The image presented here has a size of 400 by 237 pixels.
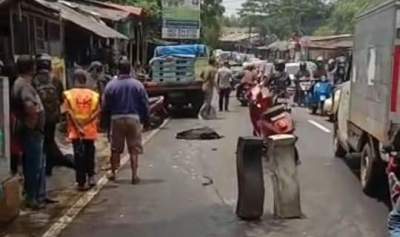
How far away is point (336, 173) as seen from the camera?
12.7 meters

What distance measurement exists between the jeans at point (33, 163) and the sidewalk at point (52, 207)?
0.25 meters

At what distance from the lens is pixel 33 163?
9.28 meters

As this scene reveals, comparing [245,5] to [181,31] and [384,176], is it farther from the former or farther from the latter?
[384,176]

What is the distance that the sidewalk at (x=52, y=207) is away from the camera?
8297 millimetres

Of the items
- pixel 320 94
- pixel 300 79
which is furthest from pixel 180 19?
pixel 320 94

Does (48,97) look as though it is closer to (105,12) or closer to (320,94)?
(105,12)

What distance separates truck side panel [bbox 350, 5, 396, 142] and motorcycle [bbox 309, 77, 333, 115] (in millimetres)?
13047

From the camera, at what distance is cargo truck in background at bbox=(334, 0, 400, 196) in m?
9.23

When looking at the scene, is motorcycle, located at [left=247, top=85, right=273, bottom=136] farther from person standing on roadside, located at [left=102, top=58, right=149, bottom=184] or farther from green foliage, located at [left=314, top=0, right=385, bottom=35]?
green foliage, located at [left=314, top=0, right=385, bottom=35]

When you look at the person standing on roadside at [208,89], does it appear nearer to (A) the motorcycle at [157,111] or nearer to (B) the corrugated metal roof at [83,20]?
(A) the motorcycle at [157,111]

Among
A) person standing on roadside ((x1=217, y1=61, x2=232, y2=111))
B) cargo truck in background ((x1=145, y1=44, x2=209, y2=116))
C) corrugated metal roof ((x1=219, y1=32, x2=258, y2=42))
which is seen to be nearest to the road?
cargo truck in background ((x1=145, y1=44, x2=209, y2=116))

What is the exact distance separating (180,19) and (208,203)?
32451 millimetres

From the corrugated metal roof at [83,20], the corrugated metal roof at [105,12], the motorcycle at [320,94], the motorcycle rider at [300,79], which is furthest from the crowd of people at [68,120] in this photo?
the motorcycle rider at [300,79]

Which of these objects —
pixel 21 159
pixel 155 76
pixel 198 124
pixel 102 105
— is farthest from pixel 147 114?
pixel 155 76
